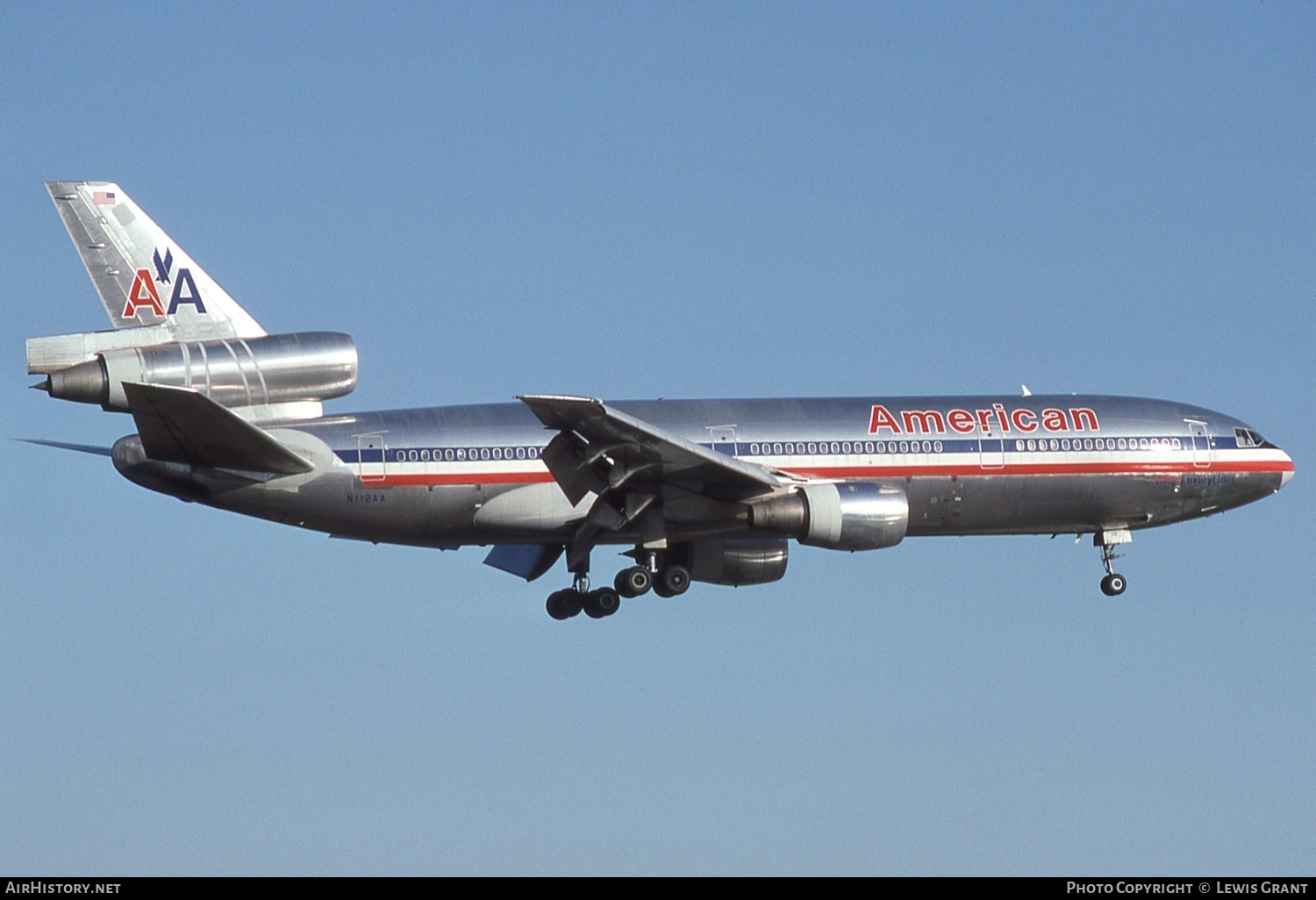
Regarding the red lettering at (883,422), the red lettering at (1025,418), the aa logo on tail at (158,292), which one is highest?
the aa logo on tail at (158,292)

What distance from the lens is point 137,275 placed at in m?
44.6

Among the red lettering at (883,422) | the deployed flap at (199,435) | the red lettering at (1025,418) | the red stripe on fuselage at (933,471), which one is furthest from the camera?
the red lettering at (1025,418)

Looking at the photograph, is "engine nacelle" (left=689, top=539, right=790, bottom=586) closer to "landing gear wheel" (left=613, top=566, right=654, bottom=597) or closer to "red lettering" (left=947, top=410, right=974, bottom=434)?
"landing gear wheel" (left=613, top=566, right=654, bottom=597)

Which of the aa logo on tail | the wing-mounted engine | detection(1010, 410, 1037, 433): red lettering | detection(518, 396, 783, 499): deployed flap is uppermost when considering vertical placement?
the aa logo on tail

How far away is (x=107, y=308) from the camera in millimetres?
44188

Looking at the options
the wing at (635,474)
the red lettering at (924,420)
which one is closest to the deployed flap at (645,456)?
the wing at (635,474)

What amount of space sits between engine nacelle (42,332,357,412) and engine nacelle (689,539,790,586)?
34.0 feet

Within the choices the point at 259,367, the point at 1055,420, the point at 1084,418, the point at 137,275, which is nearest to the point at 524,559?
the point at 259,367

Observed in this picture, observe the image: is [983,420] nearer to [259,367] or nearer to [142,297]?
[259,367]

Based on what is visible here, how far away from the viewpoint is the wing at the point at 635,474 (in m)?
41.8

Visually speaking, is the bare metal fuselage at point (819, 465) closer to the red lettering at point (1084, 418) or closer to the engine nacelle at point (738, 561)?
the red lettering at point (1084, 418)

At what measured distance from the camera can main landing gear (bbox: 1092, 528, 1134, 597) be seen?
50.3 m

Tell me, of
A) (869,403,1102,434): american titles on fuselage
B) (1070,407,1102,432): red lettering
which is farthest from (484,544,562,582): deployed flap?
(1070,407,1102,432): red lettering

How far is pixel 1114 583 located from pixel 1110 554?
0.82m
